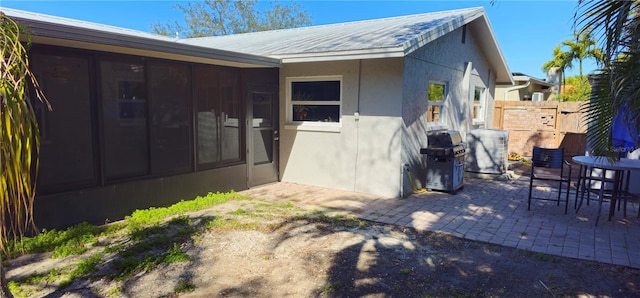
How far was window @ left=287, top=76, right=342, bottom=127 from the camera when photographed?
781 centimetres

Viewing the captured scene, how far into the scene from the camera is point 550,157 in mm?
6512

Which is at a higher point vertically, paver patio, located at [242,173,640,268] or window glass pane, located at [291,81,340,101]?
window glass pane, located at [291,81,340,101]

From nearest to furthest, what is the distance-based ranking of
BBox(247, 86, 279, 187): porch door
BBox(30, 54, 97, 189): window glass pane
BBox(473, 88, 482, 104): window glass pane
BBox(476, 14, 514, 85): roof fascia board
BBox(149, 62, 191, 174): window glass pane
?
BBox(30, 54, 97, 189): window glass pane → BBox(149, 62, 191, 174): window glass pane → BBox(247, 86, 279, 187): porch door → BBox(476, 14, 514, 85): roof fascia board → BBox(473, 88, 482, 104): window glass pane

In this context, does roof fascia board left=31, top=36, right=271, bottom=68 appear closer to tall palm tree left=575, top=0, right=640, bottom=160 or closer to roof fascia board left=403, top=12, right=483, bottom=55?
roof fascia board left=403, top=12, right=483, bottom=55

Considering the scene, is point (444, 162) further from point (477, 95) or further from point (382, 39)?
point (477, 95)

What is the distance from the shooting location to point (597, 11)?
316 cm

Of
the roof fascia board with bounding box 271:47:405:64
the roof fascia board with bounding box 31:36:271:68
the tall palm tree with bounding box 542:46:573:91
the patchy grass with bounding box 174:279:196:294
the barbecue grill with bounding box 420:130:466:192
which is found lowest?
the patchy grass with bounding box 174:279:196:294

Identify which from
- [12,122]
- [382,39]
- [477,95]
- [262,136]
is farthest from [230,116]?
[477,95]

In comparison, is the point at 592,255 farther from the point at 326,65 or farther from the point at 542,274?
the point at 326,65

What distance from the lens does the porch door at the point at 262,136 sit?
7.77m

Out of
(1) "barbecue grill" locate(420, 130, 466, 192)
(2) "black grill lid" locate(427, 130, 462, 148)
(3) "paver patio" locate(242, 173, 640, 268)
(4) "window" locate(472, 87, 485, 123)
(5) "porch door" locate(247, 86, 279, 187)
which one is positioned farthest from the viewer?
(4) "window" locate(472, 87, 485, 123)

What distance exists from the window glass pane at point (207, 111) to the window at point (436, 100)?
170 inches

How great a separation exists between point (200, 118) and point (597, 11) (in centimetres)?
564

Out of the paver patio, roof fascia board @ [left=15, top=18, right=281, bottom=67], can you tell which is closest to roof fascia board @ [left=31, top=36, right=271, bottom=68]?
roof fascia board @ [left=15, top=18, right=281, bottom=67]
